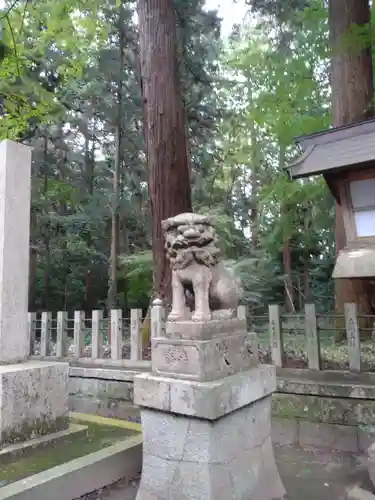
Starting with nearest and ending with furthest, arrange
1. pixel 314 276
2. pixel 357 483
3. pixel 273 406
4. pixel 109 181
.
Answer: pixel 357 483, pixel 273 406, pixel 109 181, pixel 314 276

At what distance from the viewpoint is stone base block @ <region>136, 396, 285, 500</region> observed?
287cm

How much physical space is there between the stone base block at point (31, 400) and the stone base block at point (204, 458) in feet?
4.13

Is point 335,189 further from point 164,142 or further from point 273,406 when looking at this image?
→ point 164,142

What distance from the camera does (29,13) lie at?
27.5 feet

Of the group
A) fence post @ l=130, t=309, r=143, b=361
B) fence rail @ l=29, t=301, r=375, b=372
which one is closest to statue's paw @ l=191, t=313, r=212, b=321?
fence rail @ l=29, t=301, r=375, b=372

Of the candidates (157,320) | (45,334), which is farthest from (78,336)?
(157,320)

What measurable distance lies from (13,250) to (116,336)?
108 inches

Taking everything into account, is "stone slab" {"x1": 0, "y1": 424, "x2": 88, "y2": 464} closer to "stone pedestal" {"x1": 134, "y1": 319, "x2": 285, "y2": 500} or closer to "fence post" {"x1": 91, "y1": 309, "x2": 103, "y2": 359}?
"stone pedestal" {"x1": 134, "y1": 319, "x2": 285, "y2": 500}

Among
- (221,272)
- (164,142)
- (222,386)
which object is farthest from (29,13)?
(222,386)

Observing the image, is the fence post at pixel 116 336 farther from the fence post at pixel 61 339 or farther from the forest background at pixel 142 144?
the forest background at pixel 142 144

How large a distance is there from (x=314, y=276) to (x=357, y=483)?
14437mm

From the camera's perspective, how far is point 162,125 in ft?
23.3

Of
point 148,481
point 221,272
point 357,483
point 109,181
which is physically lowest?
point 357,483

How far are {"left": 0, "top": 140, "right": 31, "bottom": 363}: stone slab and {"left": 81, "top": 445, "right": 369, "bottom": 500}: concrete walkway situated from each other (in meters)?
1.68
